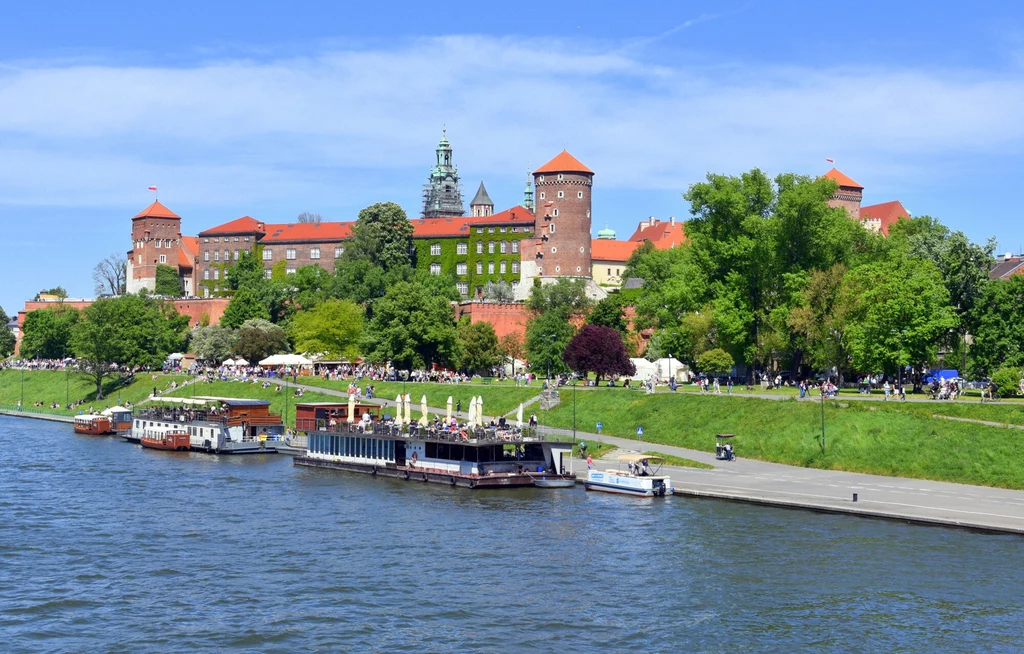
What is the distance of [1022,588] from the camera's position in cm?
3706

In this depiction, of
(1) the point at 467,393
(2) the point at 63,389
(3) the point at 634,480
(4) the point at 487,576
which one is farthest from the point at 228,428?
(2) the point at 63,389

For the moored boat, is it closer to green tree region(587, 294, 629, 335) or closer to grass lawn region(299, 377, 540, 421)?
grass lawn region(299, 377, 540, 421)

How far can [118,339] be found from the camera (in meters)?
120

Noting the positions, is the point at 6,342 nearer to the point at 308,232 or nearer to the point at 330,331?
the point at 308,232

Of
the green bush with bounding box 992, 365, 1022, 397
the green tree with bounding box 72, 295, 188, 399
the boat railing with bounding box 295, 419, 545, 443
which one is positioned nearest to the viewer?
the boat railing with bounding box 295, 419, 545, 443

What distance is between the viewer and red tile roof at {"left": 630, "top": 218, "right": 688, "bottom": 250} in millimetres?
165900

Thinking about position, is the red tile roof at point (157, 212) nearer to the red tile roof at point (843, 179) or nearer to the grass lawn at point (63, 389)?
the grass lawn at point (63, 389)

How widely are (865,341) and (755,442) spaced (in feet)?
45.9

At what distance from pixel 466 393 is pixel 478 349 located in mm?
14868

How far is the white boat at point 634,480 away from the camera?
54.7 meters

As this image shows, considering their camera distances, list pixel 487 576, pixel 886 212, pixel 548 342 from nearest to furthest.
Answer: pixel 487 576 < pixel 548 342 < pixel 886 212

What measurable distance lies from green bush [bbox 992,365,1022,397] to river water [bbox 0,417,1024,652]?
2328 centimetres

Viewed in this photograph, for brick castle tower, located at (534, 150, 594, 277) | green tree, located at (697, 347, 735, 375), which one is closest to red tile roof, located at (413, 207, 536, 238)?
brick castle tower, located at (534, 150, 594, 277)

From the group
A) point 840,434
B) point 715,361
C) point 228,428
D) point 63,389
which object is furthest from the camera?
point 63,389
